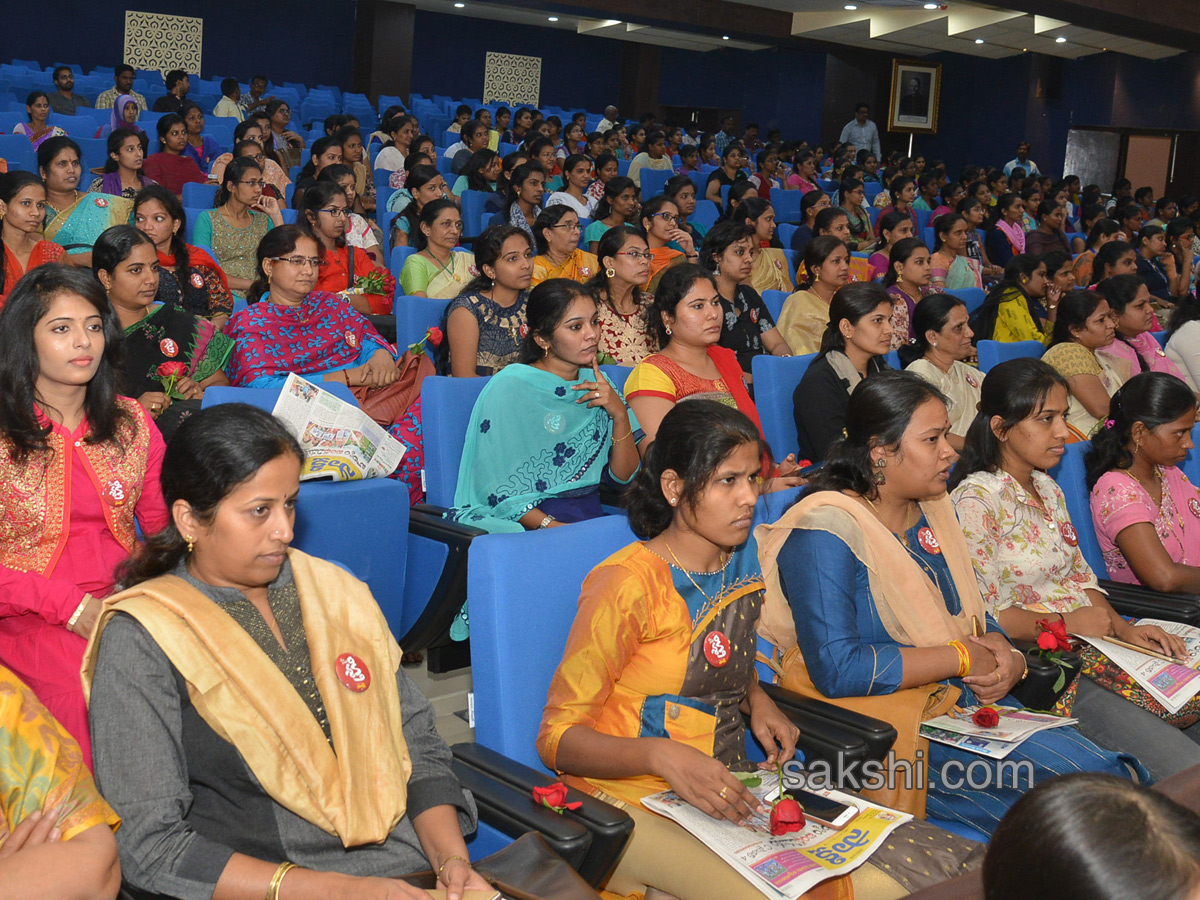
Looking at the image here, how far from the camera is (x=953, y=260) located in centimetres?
609

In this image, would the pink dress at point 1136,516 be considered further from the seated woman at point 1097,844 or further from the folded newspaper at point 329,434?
the seated woman at point 1097,844

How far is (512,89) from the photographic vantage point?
16.7 meters

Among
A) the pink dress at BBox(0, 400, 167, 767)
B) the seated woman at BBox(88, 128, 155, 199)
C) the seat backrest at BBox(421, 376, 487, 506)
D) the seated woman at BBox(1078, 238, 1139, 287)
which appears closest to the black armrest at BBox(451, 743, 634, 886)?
the pink dress at BBox(0, 400, 167, 767)

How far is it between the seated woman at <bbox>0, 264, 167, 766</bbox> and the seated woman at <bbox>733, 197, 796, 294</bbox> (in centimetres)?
382

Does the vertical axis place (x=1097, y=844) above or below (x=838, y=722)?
above

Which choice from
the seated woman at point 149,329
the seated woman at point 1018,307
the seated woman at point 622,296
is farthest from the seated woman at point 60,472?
the seated woman at point 1018,307

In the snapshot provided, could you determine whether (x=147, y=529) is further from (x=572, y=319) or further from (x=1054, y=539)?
(x=1054, y=539)

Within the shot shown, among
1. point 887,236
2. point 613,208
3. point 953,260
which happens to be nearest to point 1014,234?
point 953,260

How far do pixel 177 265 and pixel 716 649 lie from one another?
8.54 ft

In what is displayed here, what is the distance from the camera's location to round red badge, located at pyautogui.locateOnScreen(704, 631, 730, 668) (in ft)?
5.52

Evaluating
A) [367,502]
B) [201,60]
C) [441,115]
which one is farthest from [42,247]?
[201,60]

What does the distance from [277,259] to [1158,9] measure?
9.84 meters

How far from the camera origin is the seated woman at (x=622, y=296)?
382 cm

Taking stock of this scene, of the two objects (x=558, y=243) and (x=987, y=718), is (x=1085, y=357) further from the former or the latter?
(x=987, y=718)
